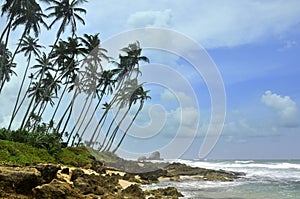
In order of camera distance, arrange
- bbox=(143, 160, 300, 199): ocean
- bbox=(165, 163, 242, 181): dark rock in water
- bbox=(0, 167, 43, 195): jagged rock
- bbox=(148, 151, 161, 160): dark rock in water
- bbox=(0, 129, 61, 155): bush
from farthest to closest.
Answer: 1. bbox=(148, 151, 161, 160): dark rock in water
2. bbox=(165, 163, 242, 181): dark rock in water
3. bbox=(0, 129, 61, 155): bush
4. bbox=(143, 160, 300, 199): ocean
5. bbox=(0, 167, 43, 195): jagged rock

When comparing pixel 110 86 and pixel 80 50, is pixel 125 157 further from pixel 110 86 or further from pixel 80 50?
pixel 80 50

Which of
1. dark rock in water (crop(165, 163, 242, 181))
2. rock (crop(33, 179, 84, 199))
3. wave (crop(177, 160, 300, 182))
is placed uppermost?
wave (crop(177, 160, 300, 182))

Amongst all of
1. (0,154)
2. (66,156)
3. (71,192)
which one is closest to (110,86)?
(66,156)

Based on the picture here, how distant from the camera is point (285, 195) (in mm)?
18359

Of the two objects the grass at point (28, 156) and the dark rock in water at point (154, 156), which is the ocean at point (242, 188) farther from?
the dark rock in water at point (154, 156)

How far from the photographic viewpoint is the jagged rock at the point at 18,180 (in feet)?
27.2

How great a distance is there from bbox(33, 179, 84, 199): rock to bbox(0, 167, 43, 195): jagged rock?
191mm

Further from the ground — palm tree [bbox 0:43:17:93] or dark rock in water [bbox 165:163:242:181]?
palm tree [bbox 0:43:17:93]

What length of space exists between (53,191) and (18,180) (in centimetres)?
92

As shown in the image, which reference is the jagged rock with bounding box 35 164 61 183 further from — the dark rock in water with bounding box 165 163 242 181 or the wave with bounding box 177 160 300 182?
the wave with bounding box 177 160 300 182

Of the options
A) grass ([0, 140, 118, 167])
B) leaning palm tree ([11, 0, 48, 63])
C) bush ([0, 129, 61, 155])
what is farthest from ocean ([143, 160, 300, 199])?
leaning palm tree ([11, 0, 48, 63])

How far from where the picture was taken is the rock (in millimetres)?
8625

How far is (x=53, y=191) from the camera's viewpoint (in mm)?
8828

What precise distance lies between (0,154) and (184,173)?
19.7 meters
